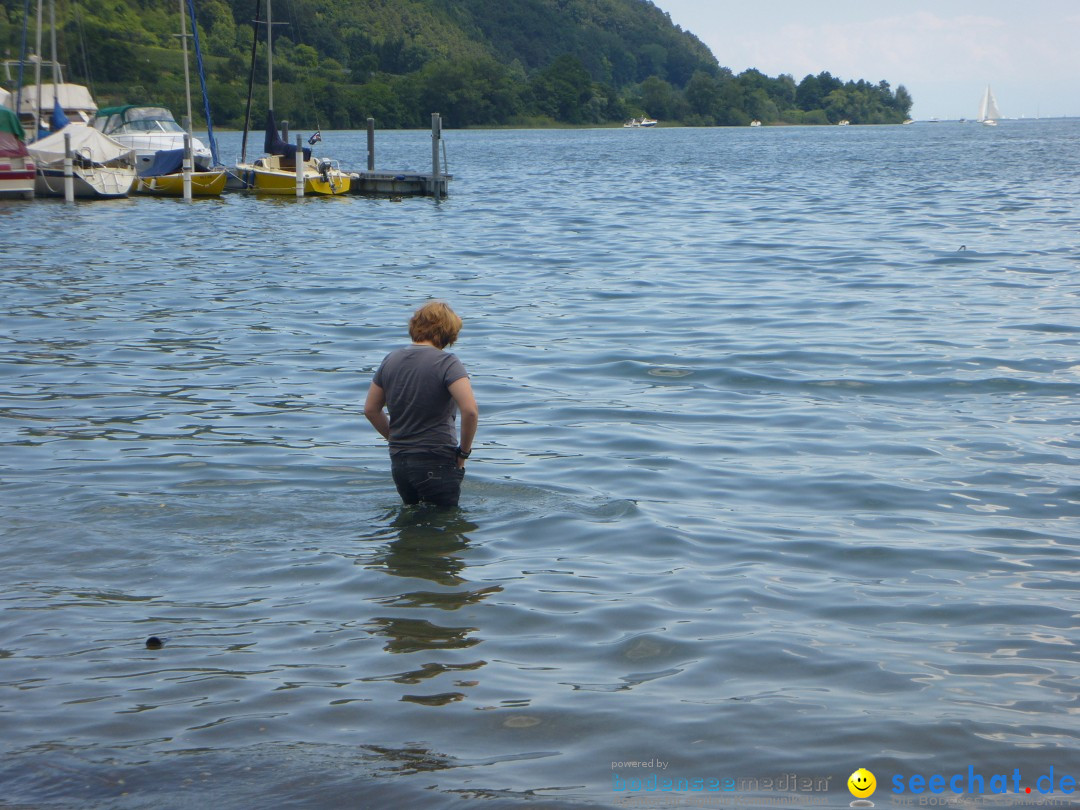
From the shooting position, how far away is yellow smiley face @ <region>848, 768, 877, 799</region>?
433 centimetres

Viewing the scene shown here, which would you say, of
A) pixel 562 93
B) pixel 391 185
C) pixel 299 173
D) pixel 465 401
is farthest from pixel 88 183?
pixel 562 93

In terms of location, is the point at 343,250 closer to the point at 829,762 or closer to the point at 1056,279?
the point at 1056,279

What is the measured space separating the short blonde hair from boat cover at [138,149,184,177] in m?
36.0

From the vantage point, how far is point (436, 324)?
685 centimetres

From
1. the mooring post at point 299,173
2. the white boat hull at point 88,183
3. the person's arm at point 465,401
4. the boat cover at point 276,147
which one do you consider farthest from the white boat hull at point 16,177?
the person's arm at point 465,401

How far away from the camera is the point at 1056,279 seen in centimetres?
1855

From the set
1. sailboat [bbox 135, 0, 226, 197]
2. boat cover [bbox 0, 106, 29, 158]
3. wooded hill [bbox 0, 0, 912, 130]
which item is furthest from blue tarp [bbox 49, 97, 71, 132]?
wooded hill [bbox 0, 0, 912, 130]

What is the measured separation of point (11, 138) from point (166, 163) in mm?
5819

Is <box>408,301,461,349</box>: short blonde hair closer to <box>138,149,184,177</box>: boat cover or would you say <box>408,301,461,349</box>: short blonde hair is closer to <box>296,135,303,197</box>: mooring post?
<box>296,135,303,197</box>: mooring post

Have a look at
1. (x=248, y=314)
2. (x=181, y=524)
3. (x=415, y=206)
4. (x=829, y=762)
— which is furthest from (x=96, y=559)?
(x=415, y=206)

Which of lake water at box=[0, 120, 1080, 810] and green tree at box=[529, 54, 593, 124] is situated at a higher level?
green tree at box=[529, 54, 593, 124]

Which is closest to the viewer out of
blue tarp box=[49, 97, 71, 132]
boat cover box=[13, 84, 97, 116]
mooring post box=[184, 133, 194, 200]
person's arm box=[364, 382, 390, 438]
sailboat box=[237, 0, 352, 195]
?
person's arm box=[364, 382, 390, 438]

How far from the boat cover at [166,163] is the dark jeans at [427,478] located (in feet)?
117

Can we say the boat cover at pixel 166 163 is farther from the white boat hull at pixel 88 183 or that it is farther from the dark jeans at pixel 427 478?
the dark jeans at pixel 427 478
